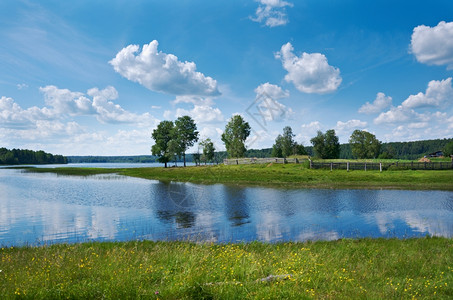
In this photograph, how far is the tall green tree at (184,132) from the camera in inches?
3698

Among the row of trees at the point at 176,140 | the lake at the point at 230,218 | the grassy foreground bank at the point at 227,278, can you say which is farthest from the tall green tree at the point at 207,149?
the grassy foreground bank at the point at 227,278

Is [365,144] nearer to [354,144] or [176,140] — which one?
[354,144]

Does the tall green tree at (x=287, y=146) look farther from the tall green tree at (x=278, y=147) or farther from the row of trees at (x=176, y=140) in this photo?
the row of trees at (x=176, y=140)

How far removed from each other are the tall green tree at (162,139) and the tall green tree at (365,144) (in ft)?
272

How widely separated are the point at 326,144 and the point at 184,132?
213ft

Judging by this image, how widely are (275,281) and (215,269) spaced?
193 cm

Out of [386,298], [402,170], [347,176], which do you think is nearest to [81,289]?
[386,298]

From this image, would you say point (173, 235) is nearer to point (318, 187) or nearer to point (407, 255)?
point (407, 255)

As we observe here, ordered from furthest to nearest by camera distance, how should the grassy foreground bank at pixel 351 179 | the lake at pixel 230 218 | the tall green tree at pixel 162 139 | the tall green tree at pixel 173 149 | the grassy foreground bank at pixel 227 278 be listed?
1. the tall green tree at pixel 162 139
2. the tall green tree at pixel 173 149
3. the grassy foreground bank at pixel 351 179
4. the lake at pixel 230 218
5. the grassy foreground bank at pixel 227 278

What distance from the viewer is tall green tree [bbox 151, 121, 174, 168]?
94.8 meters

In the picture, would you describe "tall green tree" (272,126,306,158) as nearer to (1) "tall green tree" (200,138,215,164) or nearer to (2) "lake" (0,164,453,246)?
(1) "tall green tree" (200,138,215,164)

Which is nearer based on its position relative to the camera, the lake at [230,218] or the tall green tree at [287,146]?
the lake at [230,218]

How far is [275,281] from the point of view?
8.11m

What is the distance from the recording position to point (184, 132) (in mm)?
95000
